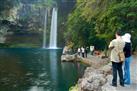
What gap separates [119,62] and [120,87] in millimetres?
1017

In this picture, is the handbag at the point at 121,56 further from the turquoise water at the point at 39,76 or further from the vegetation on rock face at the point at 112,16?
the vegetation on rock face at the point at 112,16

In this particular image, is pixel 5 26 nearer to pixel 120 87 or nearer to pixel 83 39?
pixel 83 39

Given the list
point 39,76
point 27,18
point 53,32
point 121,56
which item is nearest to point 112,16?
point 39,76

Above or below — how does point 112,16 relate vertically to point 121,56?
above

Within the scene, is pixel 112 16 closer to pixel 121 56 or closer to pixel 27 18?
pixel 121 56

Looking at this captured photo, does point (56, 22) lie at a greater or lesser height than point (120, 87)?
greater

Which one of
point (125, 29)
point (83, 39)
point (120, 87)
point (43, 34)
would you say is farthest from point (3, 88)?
point (43, 34)

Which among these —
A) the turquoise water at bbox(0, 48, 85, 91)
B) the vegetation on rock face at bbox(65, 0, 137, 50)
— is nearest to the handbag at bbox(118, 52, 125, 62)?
the turquoise water at bbox(0, 48, 85, 91)

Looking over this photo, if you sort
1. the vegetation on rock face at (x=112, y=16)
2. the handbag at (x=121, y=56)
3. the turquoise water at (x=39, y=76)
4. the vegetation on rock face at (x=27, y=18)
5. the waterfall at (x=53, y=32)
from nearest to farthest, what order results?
the handbag at (x=121, y=56) < the turquoise water at (x=39, y=76) < the vegetation on rock face at (x=112, y=16) < the waterfall at (x=53, y=32) < the vegetation on rock face at (x=27, y=18)

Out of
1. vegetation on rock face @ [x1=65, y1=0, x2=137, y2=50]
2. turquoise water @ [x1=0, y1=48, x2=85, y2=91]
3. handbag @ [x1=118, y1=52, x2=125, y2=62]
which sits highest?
vegetation on rock face @ [x1=65, y1=0, x2=137, y2=50]

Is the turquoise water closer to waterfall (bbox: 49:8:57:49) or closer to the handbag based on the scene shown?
the handbag

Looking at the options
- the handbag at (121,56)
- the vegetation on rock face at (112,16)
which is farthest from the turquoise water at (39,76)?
the handbag at (121,56)

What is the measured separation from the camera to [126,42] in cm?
1401

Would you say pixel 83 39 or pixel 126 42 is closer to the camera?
pixel 126 42
